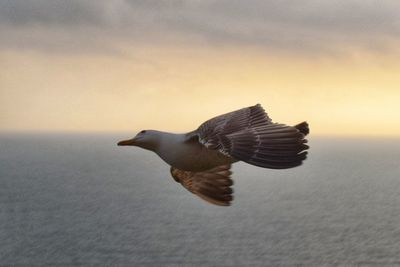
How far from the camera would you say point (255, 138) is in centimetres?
823

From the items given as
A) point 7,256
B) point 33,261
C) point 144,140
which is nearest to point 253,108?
point 144,140

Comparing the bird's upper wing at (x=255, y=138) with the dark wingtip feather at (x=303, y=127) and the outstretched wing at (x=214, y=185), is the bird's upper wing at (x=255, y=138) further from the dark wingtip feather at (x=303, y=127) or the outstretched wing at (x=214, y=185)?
the outstretched wing at (x=214, y=185)

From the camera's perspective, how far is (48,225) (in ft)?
638

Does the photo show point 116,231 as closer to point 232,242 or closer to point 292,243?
point 232,242

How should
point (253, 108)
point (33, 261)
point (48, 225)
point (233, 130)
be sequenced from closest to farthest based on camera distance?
point (233, 130), point (253, 108), point (33, 261), point (48, 225)

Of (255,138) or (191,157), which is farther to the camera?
(191,157)

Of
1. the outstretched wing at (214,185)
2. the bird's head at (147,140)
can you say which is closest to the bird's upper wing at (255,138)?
the bird's head at (147,140)

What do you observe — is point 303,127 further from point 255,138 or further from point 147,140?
point 147,140

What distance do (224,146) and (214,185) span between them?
3.55 meters

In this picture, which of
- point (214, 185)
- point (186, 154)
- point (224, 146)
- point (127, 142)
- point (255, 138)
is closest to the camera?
point (255, 138)

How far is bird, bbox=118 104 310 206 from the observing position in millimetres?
7359

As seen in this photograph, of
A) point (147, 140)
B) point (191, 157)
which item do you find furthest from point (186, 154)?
point (147, 140)

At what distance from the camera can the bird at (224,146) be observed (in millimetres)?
7359

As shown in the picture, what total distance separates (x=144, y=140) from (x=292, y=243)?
580 feet
